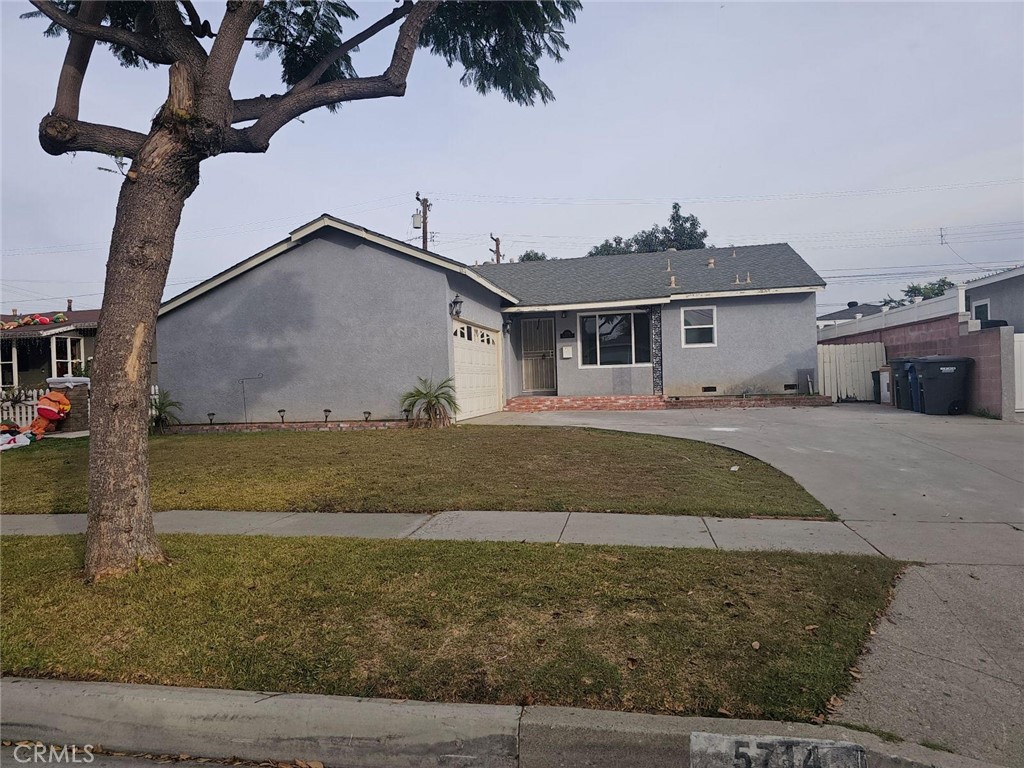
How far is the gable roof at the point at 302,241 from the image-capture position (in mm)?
14547

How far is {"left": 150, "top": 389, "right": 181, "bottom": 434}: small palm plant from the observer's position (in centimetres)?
1582

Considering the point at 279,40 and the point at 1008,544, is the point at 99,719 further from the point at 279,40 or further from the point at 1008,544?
the point at 279,40

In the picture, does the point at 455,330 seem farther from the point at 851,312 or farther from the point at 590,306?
the point at 851,312

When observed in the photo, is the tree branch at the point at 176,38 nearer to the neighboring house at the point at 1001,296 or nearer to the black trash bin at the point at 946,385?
the black trash bin at the point at 946,385

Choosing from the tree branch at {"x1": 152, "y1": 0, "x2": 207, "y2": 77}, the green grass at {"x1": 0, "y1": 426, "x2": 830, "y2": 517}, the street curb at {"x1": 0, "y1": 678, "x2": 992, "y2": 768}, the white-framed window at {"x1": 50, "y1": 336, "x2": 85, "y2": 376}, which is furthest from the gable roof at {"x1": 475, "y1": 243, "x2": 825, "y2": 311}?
the white-framed window at {"x1": 50, "y1": 336, "x2": 85, "y2": 376}

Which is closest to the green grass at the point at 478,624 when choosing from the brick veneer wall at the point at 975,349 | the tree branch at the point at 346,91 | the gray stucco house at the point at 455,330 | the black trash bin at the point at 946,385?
the tree branch at the point at 346,91

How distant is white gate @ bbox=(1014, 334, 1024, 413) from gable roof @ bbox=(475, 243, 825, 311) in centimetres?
556

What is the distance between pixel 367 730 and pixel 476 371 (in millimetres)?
13702

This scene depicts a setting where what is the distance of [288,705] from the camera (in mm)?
3148

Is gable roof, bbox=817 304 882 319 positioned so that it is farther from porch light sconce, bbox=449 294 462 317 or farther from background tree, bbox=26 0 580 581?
background tree, bbox=26 0 580 581

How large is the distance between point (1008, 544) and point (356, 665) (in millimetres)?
5421

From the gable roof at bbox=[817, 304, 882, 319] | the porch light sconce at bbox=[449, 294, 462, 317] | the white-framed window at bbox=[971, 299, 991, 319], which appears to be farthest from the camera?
the gable roof at bbox=[817, 304, 882, 319]

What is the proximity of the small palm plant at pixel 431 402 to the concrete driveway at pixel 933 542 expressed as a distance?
2490mm

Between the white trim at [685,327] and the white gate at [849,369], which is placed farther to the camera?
the white trim at [685,327]
